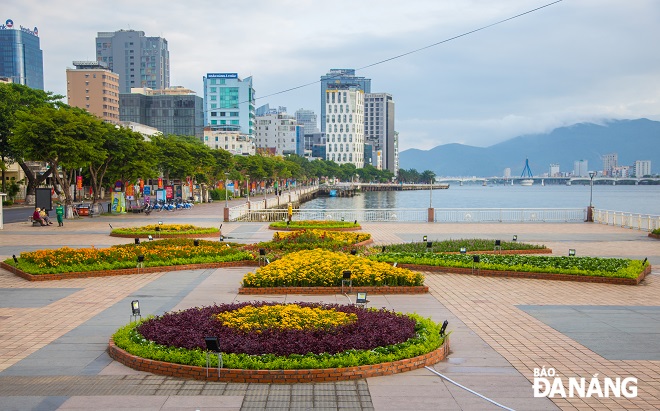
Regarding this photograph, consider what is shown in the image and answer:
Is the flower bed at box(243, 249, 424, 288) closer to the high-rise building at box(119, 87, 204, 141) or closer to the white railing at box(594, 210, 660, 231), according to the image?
the white railing at box(594, 210, 660, 231)

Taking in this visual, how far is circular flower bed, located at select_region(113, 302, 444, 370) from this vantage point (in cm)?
941

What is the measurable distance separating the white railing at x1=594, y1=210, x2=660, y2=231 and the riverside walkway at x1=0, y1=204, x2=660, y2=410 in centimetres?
1689

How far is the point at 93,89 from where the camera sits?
164625 mm

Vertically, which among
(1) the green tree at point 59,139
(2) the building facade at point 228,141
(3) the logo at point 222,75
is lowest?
(1) the green tree at point 59,139

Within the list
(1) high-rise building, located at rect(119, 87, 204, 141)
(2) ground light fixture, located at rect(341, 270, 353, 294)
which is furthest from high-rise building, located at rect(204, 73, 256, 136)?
(2) ground light fixture, located at rect(341, 270, 353, 294)

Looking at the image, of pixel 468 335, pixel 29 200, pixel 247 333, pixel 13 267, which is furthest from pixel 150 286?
pixel 29 200

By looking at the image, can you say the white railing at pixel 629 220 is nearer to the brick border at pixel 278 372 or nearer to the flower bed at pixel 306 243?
the flower bed at pixel 306 243

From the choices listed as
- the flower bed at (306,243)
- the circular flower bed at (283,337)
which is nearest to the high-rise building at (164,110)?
the flower bed at (306,243)

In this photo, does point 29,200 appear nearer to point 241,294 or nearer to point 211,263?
point 211,263

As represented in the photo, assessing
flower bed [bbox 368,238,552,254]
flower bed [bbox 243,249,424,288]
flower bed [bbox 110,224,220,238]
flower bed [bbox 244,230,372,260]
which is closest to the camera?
flower bed [bbox 243,249,424,288]

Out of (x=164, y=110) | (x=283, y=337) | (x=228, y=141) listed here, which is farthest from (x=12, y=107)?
(x=164, y=110)

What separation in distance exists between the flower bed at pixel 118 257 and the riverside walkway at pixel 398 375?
73cm

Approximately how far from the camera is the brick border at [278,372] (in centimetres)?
901

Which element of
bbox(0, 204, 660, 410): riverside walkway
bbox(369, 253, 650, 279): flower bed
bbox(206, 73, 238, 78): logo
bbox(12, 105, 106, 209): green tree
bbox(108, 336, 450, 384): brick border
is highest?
bbox(206, 73, 238, 78): logo
